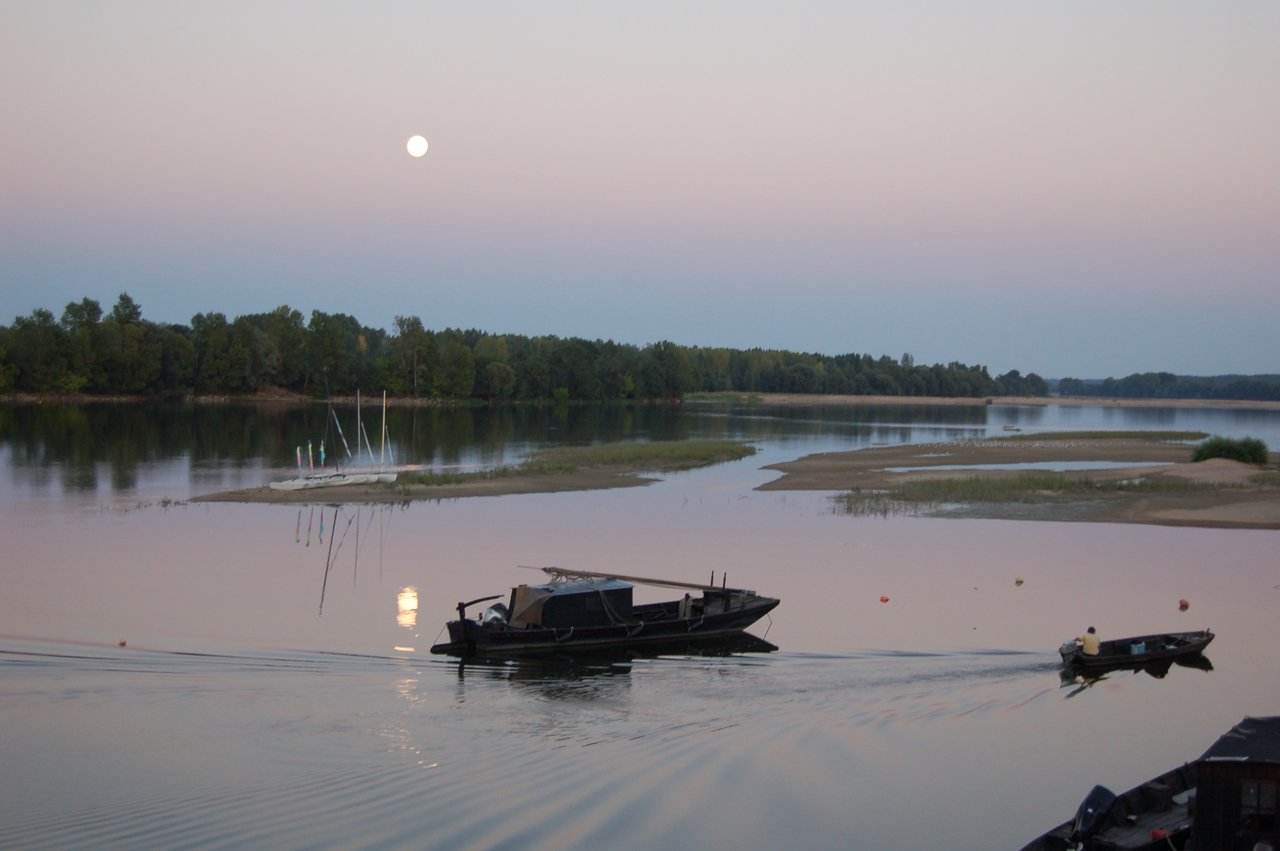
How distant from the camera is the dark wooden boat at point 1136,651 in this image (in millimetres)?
22672

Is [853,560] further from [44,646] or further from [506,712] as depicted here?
[44,646]

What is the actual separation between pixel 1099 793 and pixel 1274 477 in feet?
164

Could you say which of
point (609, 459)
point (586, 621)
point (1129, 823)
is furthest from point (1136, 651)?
point (609, 459)

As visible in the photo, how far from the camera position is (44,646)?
23.4 metres

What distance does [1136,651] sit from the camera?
23.2 m

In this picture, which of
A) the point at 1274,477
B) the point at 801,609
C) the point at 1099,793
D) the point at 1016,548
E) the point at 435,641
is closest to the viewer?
the point at 1099,793

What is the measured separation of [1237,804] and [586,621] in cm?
1468

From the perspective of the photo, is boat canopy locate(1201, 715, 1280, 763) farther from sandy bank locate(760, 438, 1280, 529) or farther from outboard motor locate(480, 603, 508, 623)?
sandy bank locate(760, 438, 1280, 529)

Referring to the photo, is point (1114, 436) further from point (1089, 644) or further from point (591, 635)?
point (591, 635)

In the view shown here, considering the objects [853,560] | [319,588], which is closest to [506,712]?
[319,588]

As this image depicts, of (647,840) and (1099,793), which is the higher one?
(1099,793)

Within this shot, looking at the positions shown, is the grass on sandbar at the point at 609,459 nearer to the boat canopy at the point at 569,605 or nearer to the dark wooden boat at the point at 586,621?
the dark wooden boat at the point at 586,621

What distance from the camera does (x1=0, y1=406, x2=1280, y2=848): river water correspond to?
1518cm

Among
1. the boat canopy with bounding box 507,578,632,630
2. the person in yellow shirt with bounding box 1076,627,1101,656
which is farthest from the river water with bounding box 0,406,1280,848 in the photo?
the boat canopy with bounding box 507,578,632,630
